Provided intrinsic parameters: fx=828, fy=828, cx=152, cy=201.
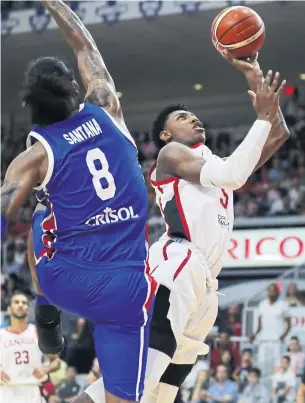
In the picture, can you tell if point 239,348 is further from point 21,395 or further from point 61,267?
point 61,267

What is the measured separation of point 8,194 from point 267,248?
9.70 meters

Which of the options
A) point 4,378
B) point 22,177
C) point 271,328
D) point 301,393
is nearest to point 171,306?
point 22,177

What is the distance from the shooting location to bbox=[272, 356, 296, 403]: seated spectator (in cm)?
1009

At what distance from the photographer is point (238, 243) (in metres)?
13.1

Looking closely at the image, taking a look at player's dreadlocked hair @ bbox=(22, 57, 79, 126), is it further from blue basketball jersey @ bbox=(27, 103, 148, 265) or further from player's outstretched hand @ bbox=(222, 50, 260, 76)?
player's outstretched hand @ bbox=(222, 50, 260, 76)

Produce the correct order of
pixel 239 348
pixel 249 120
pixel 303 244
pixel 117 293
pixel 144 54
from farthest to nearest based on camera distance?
1. pixel 249 120
2. pixel 144 54
3. pixel 303 244
4. pixel 239 348
5. pixel 117 293

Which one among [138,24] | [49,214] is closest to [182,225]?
[49,214]

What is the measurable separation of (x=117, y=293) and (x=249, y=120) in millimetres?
17445

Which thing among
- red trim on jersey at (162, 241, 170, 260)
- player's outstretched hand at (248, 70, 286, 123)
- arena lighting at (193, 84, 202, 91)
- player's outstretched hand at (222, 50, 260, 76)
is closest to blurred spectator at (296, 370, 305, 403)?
red trim on jersey at (162, 241, 170, 260)

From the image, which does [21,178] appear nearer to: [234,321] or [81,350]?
[234,321]

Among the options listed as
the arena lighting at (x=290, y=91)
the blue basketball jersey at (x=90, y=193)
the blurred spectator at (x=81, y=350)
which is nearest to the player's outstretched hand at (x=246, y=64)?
the blue basketball jersey at (x=90, y=193)

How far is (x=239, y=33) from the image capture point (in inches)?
188

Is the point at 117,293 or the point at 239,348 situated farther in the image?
the point at 239,348

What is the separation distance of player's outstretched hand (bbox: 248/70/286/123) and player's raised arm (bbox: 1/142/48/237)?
45.2 inches
